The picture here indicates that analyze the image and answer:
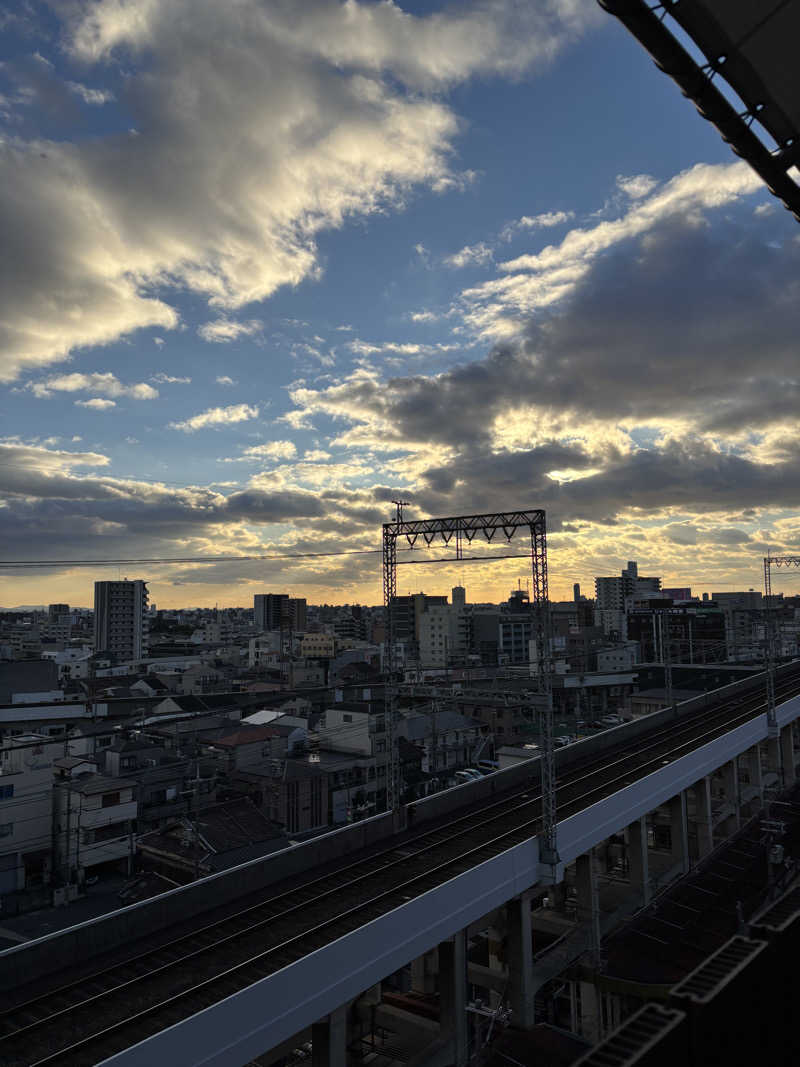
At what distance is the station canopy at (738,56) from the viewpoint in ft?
12.6

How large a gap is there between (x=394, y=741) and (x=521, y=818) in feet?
11.8

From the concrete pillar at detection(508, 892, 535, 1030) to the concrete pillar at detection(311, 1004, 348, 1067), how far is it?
4.53m

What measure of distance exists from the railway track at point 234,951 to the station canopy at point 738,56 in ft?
32.8

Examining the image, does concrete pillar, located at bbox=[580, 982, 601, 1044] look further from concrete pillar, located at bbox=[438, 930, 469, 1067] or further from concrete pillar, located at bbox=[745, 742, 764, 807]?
concrete pillar, located at bbox=[745, 742, 764, 807]

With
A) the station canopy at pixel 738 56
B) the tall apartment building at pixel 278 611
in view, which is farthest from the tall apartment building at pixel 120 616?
the station canopy at pixel 738 56

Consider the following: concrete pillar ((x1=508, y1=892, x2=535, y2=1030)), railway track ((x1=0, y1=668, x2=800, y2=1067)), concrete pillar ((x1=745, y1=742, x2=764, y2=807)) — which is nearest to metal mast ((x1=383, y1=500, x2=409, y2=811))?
railway track ((x1=0, y1=668, x2=800, y2=1067))

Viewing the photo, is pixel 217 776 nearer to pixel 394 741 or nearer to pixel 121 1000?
pixel 394 741

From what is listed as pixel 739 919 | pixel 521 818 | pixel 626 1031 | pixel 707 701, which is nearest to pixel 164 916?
pixel 521 818

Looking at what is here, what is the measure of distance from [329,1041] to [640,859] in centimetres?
1113

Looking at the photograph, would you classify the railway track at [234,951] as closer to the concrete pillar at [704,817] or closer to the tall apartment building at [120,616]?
the concrete pillar at [704,817]

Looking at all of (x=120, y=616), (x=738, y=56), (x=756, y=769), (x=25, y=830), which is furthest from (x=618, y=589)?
(x=738, y=56)

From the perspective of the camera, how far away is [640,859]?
17375 millimetres

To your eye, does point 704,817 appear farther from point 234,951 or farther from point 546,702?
point 234,951

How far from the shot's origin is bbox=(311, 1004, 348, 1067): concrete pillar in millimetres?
9109
